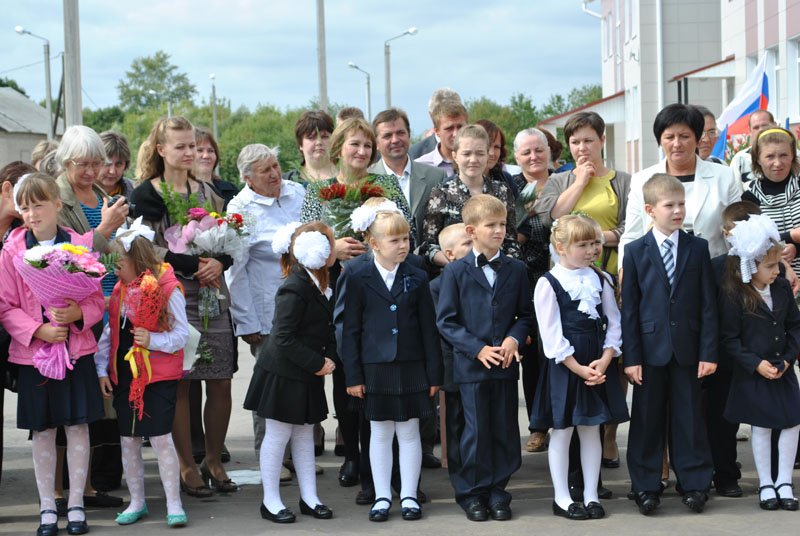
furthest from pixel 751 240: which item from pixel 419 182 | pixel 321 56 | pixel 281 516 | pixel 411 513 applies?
pixel 321 56

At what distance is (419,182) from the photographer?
22.6 ft

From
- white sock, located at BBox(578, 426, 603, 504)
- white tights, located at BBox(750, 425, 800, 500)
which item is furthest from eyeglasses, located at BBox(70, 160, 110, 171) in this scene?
white tights, located at BBox(750, 425, 800, 500)

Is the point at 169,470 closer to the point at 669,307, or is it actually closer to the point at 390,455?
the point at 390,455

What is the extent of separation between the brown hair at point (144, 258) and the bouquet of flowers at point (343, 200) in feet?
3.87

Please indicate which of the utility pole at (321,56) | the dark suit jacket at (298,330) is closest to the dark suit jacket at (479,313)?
the dark suit jacket at (298,330)

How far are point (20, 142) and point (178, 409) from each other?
59.2 meters

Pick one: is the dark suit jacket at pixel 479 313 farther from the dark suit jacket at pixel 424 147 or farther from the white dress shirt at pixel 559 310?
the dark suit jacket at pixel 424 147

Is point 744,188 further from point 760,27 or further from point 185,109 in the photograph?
point 185,109

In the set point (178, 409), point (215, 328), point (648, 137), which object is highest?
point (648, 137)

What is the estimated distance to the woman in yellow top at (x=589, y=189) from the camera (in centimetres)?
649

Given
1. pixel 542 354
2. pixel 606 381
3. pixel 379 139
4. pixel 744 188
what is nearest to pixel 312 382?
pixel 542 354

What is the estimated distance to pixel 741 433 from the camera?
7.23 m

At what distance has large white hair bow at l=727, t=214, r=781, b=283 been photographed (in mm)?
5441

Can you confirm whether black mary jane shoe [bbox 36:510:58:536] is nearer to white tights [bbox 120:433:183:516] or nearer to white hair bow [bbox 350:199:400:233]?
white tights [bbox 120:433:183:516]
